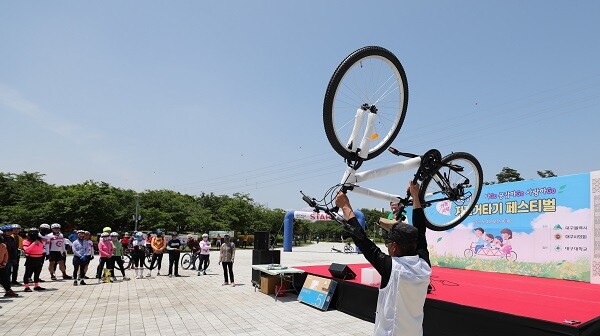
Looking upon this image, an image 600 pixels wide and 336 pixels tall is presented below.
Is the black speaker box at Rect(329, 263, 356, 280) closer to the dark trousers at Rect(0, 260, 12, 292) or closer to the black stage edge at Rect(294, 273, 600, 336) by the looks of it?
the black stage edge at Rect(294, 273, 600, 336)

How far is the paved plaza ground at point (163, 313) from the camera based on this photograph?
7.09m

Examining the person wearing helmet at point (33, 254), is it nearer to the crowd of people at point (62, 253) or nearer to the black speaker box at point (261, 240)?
the crowd of people at point (62, 253)

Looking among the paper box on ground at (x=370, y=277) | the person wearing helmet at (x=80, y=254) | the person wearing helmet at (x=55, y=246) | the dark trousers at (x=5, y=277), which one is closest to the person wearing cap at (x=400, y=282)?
the paper box on ground at (x=370, y=277)

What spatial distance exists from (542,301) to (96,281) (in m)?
13.5

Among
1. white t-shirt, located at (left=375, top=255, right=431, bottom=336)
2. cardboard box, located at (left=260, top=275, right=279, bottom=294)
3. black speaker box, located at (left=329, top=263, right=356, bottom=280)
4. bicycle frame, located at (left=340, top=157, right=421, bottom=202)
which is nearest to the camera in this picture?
white t-shirt, located at (left=375, top=255, right=431, bottom=336)

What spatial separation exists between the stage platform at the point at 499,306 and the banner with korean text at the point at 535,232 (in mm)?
1033

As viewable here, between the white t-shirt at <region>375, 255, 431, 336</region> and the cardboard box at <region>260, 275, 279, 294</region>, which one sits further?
the cardboard box at <region>260, 275, 279, 294</region>

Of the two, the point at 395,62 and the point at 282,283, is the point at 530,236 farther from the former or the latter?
the point at 395,62

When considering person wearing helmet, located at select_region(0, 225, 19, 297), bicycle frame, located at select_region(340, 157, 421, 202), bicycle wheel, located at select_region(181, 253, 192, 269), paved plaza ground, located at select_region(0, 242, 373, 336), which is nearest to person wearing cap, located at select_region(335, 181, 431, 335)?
bicycle frame, located at select_region(340, 157, 421, 202)

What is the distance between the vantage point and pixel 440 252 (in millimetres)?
14812

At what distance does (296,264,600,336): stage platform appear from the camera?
5188 mm

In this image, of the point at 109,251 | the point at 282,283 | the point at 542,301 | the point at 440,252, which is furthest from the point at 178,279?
the point at 542,301

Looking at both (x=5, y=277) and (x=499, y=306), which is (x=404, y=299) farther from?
(x=5, y=277)

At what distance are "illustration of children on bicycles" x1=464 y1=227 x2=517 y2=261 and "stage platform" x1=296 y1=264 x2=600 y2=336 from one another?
2.44 metres
